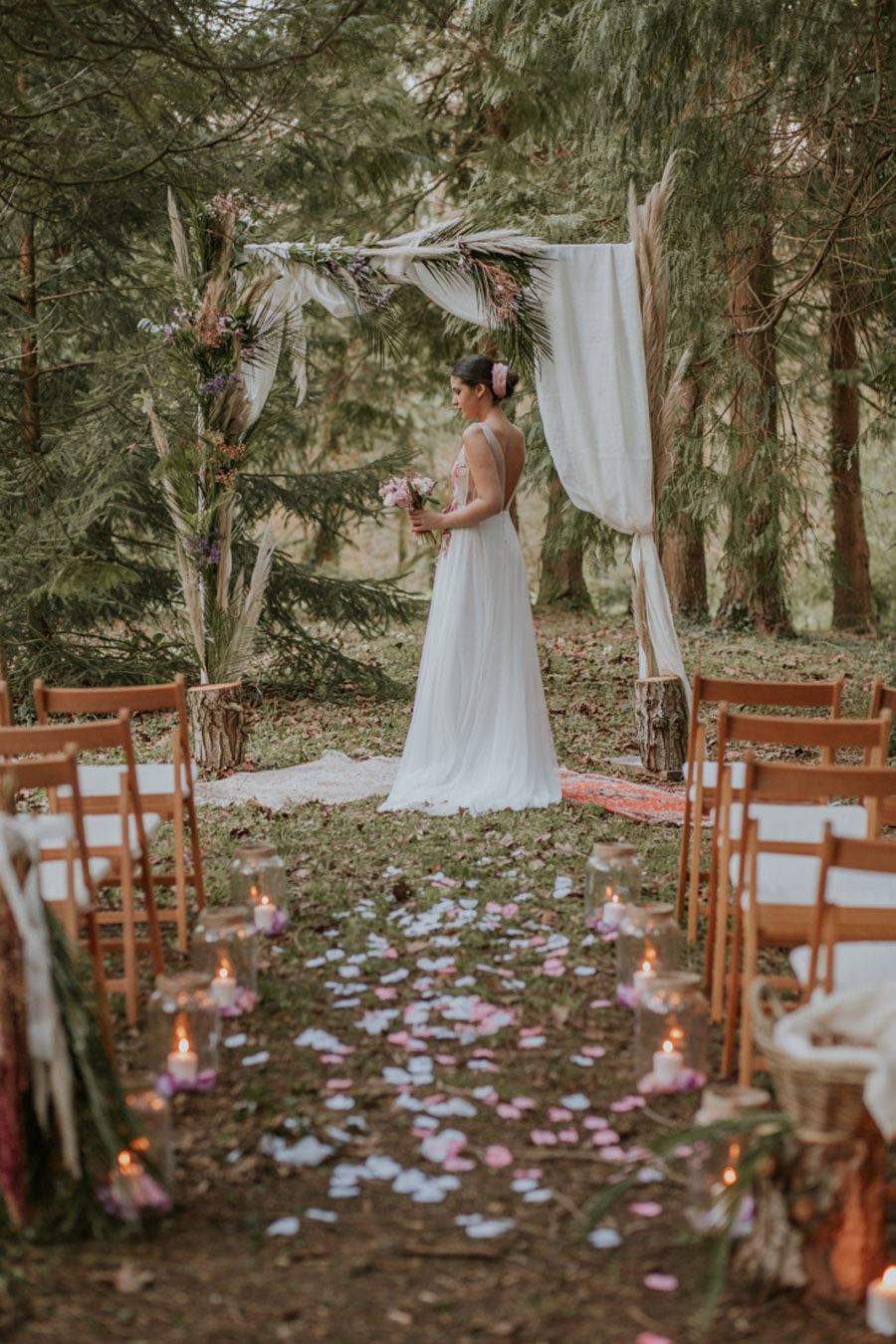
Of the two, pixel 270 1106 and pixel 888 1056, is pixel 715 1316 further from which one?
pixel 270 1106

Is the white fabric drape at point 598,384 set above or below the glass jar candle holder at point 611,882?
above

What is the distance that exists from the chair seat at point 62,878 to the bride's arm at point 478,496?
3.13 m

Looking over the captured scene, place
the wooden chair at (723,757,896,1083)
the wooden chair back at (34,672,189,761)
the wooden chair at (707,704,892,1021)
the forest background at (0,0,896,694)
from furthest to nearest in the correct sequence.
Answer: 1. the forest background at (0,0,896,694)
2. the wooden chair back at (34,672,189,761)
3. the wooden chair at (707,704,892,1021)
4. the wooden chair at (723,757,896,1083)

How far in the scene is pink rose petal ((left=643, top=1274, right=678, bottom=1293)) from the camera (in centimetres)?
262

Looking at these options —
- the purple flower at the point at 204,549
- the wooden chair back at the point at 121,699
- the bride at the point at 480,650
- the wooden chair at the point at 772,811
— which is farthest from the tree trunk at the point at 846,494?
the wooden chair back at the point at 121,699

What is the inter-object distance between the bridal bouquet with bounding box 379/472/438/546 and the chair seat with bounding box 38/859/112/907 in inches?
125

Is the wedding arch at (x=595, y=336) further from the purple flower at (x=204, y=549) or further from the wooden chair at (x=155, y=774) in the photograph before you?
the wooden chair at (x=155, y=774)

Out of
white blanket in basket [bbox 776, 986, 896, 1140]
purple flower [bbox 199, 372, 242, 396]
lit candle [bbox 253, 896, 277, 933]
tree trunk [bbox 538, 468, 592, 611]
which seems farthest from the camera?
tree trunk [bbox 538, 468, 592, 611]

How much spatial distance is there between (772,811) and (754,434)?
650 cm

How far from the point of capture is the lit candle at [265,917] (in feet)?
15.5

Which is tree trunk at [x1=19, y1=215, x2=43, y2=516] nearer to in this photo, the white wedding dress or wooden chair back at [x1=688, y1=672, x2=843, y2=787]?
the white wedding dress

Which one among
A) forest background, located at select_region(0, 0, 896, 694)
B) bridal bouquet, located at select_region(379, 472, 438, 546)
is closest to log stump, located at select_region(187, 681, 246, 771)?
forest background, located at select_region(0, 0, 896, 694)

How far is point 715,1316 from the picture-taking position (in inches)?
99.6

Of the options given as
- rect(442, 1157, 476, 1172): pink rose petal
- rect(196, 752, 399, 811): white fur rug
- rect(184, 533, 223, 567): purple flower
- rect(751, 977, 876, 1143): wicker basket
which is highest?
rect(184, 533, 223, 567): purple flower
